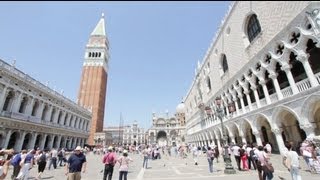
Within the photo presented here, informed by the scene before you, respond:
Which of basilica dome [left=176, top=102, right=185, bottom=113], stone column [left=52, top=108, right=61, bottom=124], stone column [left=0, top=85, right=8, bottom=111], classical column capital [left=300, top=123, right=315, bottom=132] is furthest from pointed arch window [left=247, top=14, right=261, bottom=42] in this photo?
basilica dome [left=176, top=102, right=185, bottom=113]

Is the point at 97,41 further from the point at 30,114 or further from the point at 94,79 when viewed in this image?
the point at 30,114

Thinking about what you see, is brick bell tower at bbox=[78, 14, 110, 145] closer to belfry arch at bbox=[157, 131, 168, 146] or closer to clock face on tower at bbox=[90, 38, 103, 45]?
clock face on tower at bbox=[90, 38, 103, 45]

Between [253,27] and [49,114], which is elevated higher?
[253,27]

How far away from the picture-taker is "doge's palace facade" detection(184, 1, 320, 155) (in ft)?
40.0

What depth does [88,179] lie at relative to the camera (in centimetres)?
1073

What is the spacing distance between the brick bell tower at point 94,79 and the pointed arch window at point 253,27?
5443 cm

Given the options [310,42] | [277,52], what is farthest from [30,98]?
[310,42]

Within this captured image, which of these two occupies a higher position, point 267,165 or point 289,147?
point 289,147

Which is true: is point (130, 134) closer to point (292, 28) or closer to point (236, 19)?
point (236, 19)

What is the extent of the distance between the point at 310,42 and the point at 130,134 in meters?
93.6

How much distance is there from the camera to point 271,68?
1546cm

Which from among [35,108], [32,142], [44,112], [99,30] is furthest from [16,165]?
[99,30]

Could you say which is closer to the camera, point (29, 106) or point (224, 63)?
point (224, 63)

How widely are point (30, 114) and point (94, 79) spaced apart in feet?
123
